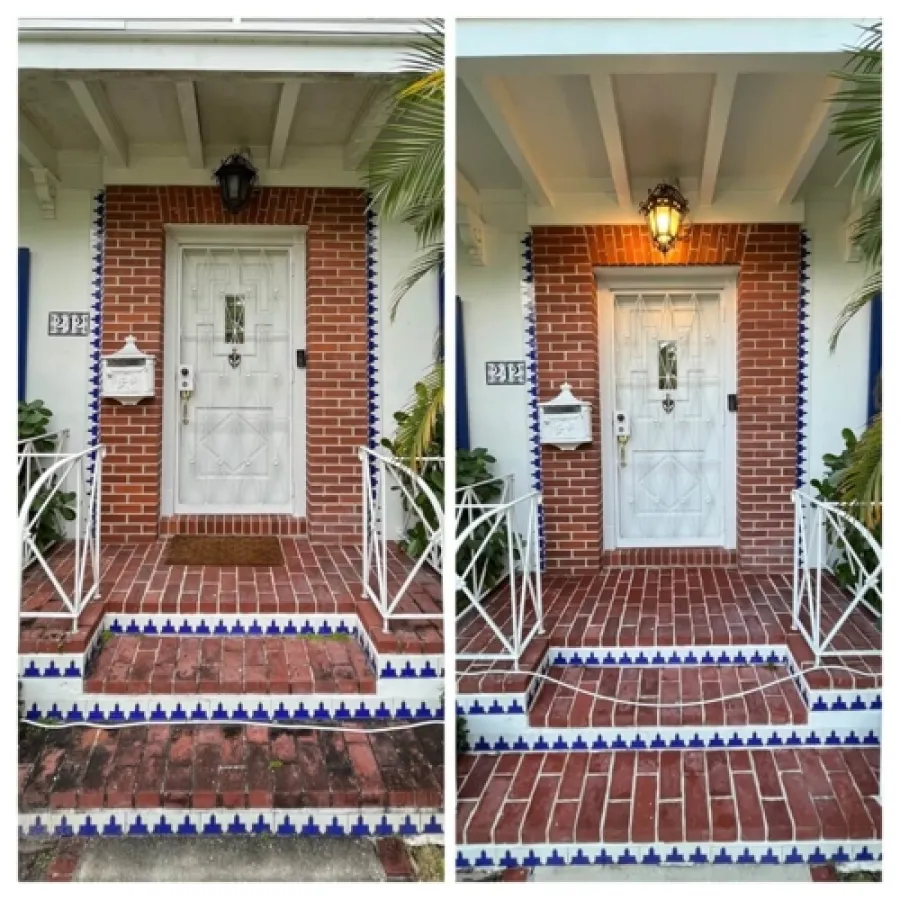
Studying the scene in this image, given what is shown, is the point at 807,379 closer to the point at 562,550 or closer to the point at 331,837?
the point at 562,550

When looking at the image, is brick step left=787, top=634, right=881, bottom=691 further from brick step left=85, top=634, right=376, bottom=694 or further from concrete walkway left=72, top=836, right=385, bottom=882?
concrete walkway left=72, top=836, right=385, bottom=882

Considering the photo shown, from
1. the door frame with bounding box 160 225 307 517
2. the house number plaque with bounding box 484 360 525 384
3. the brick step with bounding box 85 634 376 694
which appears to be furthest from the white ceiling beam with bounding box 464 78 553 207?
the brick step with bounding box 85 634 376 694

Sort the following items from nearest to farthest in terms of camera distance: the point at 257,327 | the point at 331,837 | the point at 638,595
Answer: the point at 331,837 → the point at 638,595 → the point at 257,327

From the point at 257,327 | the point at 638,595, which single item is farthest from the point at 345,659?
the point at 257,327

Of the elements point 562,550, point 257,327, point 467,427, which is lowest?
point 562,550

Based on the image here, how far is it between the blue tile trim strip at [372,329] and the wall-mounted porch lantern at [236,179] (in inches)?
27.5

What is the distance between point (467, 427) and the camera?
491 centimetres

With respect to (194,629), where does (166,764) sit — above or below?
below

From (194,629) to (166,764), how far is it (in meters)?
0.98

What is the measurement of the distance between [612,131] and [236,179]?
2185mm

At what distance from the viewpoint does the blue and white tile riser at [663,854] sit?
283 centimetres

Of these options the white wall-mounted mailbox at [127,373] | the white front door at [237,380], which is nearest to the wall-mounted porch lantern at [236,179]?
the white front door at [237,380]

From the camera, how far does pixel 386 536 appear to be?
4.27 m

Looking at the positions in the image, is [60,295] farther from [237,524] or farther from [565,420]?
[565,420]
